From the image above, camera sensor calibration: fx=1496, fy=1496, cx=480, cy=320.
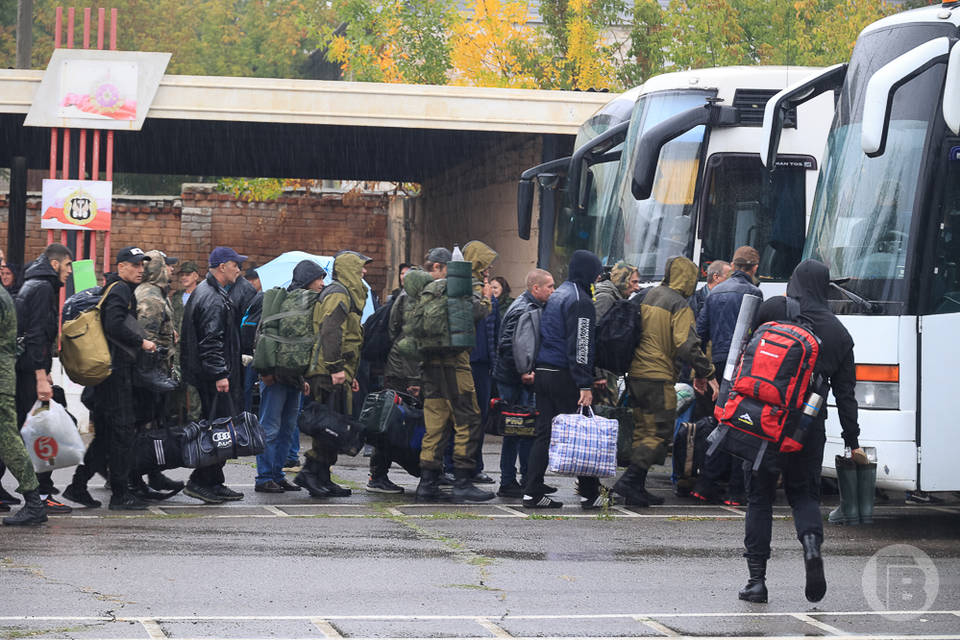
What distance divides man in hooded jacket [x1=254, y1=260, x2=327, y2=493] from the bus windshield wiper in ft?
12.9

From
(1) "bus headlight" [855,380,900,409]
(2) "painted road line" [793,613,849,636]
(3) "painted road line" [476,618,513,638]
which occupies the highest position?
(1) "bus headlight" [855,380,900,409]

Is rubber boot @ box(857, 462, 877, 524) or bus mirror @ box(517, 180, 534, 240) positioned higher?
bus mirror @ box(517, 180, 534, 240)

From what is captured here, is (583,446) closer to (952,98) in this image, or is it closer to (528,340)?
(528,340)

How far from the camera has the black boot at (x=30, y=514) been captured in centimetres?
946

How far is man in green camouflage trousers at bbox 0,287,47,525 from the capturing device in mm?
9414

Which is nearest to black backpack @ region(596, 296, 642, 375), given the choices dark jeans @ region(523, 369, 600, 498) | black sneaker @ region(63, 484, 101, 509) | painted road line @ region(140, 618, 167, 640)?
dark jeans @ region(523, 369, 600, 498)

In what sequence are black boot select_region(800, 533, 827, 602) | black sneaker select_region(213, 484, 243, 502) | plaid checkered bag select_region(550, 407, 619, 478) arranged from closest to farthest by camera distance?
black boot select_region(800, 533, 827, 602), plaid checkered bag select_region(550, 407, 619, 478), black sneaker select_region(213, 484, 243, 502)

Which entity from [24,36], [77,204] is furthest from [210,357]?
[24,36]

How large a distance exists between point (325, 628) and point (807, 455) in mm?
2518

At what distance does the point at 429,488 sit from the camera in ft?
36.8

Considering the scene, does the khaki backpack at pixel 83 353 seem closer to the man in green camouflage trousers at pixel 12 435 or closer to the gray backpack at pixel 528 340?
the man in green camouflage trousers at pixel 12 435

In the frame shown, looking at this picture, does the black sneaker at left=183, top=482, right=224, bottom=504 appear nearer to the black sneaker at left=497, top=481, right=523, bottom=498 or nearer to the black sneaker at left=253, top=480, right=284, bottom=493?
the black sneaker at left=253, top=480, right=284, bottom=493

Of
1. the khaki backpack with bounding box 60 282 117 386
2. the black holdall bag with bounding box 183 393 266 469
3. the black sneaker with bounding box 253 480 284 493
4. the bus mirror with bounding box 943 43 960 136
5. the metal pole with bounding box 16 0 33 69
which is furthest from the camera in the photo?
the metal pole with bounding box 16 0 33 69

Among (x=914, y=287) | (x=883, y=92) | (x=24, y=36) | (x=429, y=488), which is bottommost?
(x=429, y=488)
